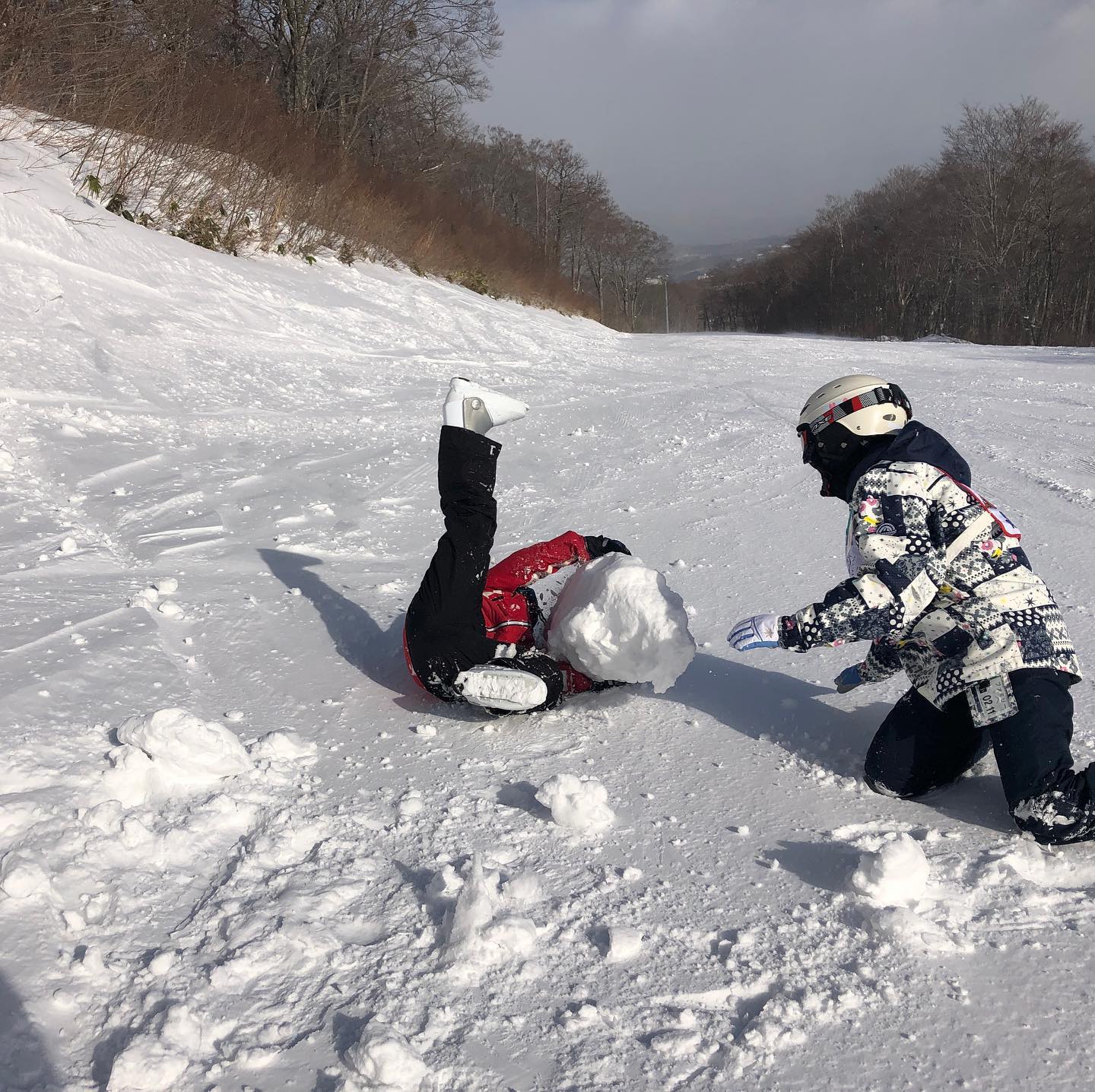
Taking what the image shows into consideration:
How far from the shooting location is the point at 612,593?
2.50 metres

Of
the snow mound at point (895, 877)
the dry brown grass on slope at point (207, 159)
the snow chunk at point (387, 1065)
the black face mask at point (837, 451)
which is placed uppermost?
the dry brown grass on slope at point (207, 159)

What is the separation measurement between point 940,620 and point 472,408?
4.80ft

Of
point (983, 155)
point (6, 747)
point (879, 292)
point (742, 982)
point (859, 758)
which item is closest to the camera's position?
point (742, 982)

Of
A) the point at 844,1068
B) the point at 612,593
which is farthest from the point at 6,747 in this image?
the point at 844,1068

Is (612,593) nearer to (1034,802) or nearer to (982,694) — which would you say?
(982,694)

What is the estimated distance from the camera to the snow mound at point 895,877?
1.68 m

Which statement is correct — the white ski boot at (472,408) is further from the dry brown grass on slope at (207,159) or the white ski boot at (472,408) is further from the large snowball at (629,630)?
the dry brown grass on slope at (207,159)

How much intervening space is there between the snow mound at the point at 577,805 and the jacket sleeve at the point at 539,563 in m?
0.97

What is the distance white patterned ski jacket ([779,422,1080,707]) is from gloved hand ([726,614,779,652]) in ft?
0.07

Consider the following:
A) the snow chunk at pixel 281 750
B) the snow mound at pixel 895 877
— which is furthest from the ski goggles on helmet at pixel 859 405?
the snow chunk at pixel 281 750

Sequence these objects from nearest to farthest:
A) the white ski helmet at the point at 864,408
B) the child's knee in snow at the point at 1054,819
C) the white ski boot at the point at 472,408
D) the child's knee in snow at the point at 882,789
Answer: the child's knee in snow at the point at 1054,819 < the child's knee in snow at the point at 882,789 < the white ski helmet at the point at 864,408 < the white ski boot at the point at 472,408

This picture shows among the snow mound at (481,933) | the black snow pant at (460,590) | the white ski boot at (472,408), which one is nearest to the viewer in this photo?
the snow mound at (481,933)

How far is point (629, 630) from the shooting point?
8.06 feet

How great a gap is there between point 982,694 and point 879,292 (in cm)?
4425
